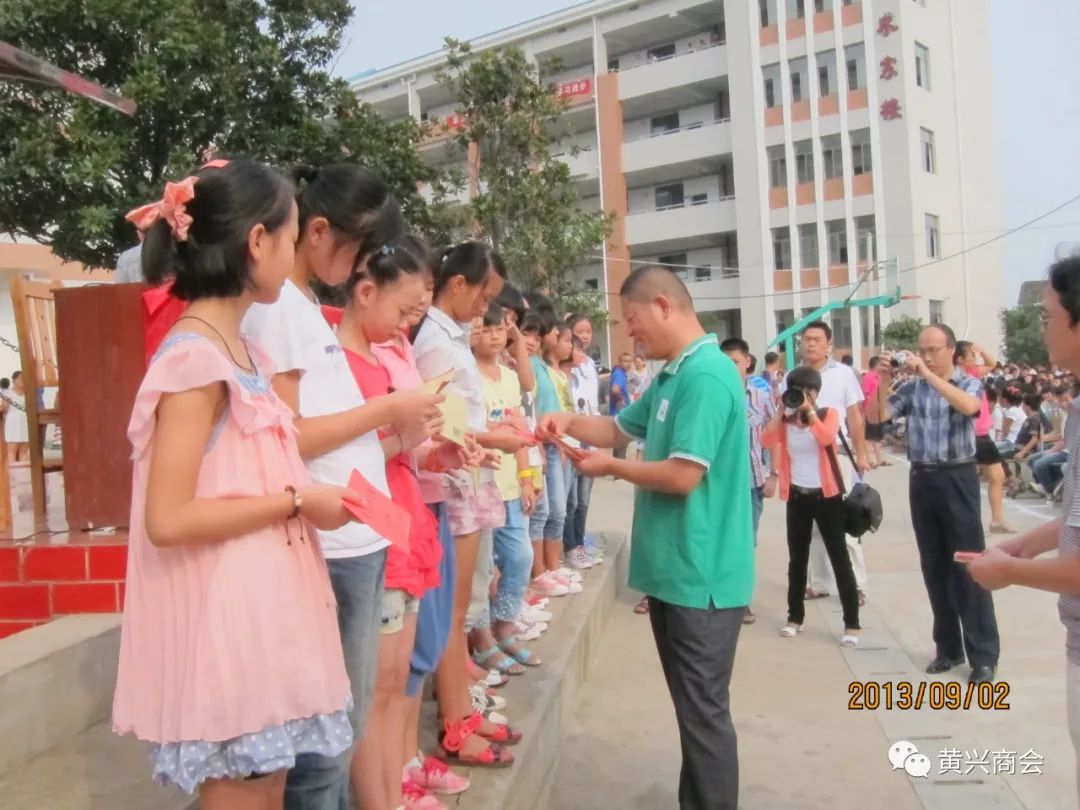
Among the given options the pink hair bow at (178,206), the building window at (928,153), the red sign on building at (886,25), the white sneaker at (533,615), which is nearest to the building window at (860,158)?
the building window at (928,153)

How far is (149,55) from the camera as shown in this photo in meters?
7.68

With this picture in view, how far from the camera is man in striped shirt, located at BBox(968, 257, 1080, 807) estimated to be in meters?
2.00

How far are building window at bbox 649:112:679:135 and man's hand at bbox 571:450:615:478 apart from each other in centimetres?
3057

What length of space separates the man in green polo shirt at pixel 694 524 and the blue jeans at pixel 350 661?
1073 mm

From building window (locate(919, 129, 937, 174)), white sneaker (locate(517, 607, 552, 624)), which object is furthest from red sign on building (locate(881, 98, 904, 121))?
white sneaker (locate(517, 607, 552, 624))

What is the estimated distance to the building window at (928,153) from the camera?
28281 mm

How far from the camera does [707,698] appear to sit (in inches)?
114

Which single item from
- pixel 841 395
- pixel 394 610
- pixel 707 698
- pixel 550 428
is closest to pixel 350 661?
pixel 394 610

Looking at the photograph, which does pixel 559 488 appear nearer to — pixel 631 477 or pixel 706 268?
pixel 631 477

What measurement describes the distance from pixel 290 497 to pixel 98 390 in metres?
2.16

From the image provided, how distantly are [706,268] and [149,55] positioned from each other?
25.7 m

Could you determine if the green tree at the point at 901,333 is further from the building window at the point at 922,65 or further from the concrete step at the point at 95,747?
the concrete step at the point at 95,747

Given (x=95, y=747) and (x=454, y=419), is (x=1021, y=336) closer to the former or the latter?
(x=454, y=419)

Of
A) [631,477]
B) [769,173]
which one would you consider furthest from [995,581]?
[769,173]
